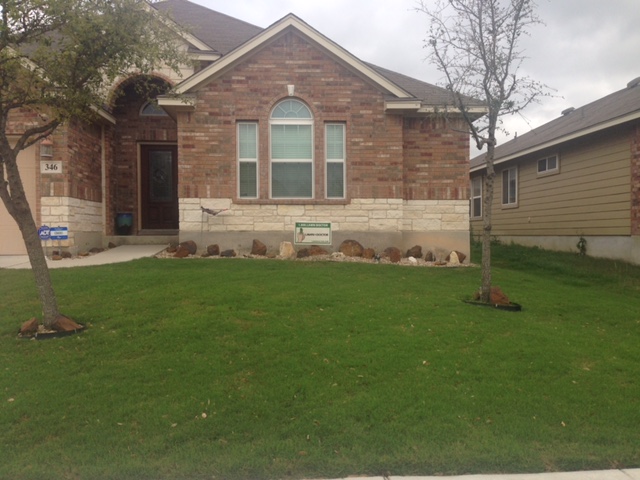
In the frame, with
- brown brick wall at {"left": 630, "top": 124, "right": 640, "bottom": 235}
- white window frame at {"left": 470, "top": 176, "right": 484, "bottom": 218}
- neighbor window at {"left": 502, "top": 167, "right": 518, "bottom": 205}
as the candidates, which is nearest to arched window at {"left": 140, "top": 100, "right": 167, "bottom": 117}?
brown brick wall at {"left": 630, "top": 124, "right": 640, "bottom": 235}

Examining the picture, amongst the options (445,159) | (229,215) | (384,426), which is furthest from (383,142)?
(384,426)

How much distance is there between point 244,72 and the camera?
1187 cm

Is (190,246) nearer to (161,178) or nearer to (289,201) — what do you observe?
(289,201)

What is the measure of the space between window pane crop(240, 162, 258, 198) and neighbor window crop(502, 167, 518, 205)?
11.2 m

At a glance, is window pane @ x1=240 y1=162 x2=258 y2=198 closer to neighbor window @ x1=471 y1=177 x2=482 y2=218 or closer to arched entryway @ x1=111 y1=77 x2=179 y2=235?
arched entryway @ x1=111 y1=77 x2=179 y2=235

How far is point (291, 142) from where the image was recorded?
1201cm

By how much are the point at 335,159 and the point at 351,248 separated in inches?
86.9

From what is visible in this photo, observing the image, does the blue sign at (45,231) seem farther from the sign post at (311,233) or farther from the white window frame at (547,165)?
the white window frame at (547,165)

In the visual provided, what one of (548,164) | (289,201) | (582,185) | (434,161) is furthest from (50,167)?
(548,164)

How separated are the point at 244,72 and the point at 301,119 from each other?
5.75ft

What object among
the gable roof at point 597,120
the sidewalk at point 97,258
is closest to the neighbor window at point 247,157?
the sidewalk at point 97,258

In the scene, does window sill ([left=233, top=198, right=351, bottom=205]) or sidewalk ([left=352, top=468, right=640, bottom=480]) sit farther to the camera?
window sill ([left=233, top=198, right=351, bottom=205])

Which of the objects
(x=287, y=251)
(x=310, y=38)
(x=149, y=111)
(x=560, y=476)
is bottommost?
(x=560, y=476)

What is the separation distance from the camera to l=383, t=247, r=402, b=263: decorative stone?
38.4ft
